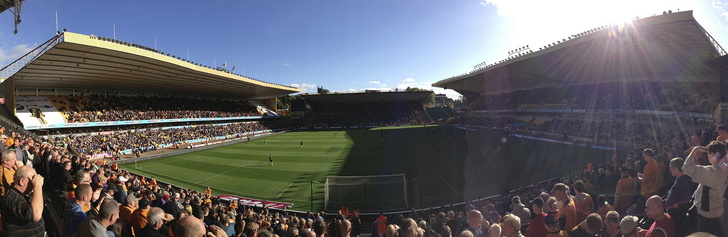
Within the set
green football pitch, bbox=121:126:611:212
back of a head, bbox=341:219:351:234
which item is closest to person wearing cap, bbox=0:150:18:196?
back of a head, bbox=341:219:351:234

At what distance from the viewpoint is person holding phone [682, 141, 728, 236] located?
3104 millimetres

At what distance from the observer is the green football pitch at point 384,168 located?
1461cm

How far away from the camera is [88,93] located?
35.0m

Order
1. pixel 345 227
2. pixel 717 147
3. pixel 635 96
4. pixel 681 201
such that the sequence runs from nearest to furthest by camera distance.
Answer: pixel 717 147 → pixel 681 201 → pixel 345 227 → pixel 635 96

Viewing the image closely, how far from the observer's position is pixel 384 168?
65.4 ft

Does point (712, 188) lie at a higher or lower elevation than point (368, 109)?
lower

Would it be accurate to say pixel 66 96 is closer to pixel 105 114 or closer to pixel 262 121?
pixel 105 114

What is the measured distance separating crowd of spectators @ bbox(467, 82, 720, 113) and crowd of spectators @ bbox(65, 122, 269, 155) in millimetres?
47820

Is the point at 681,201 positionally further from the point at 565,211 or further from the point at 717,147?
the point at 565,211

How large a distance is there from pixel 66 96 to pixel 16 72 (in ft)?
35.4

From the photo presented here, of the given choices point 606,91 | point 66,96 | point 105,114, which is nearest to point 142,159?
point 105,114

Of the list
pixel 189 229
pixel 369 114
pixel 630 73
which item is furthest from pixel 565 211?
pixel 369 114

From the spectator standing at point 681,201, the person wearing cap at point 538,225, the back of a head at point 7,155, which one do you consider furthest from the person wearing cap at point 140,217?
the spectator standing at point 681,201

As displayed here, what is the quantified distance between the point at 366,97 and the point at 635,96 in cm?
4921
